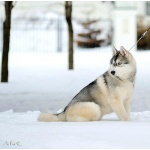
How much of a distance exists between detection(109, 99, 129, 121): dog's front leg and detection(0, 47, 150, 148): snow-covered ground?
5.9 inches

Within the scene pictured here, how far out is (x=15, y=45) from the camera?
31.3 metres

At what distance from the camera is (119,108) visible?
6.72 metres

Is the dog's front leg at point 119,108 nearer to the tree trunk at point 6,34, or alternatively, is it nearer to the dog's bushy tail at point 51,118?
the dog's bushy tail at point 51,118

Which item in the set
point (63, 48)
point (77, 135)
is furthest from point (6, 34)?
point (63, 48)

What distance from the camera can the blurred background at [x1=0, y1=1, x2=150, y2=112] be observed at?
35.4 feet

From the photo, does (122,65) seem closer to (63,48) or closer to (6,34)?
(6,34)

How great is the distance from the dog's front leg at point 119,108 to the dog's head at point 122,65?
341 millimetres

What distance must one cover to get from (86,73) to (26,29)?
1773 cm

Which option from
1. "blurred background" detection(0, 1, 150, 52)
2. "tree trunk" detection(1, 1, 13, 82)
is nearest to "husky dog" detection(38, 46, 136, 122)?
"tree trunk" detection(1, 1, 13, 82)

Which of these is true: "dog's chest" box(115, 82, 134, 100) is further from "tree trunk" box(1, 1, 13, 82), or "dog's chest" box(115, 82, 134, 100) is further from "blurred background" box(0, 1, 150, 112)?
"tree trunk" box(1, 1, 13, 82)

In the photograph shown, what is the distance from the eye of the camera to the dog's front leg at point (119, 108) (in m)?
6.70

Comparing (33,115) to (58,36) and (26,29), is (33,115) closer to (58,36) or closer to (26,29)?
(58,36)

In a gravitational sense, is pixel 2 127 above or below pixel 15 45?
above

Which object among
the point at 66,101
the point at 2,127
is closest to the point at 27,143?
the point at 2,127
